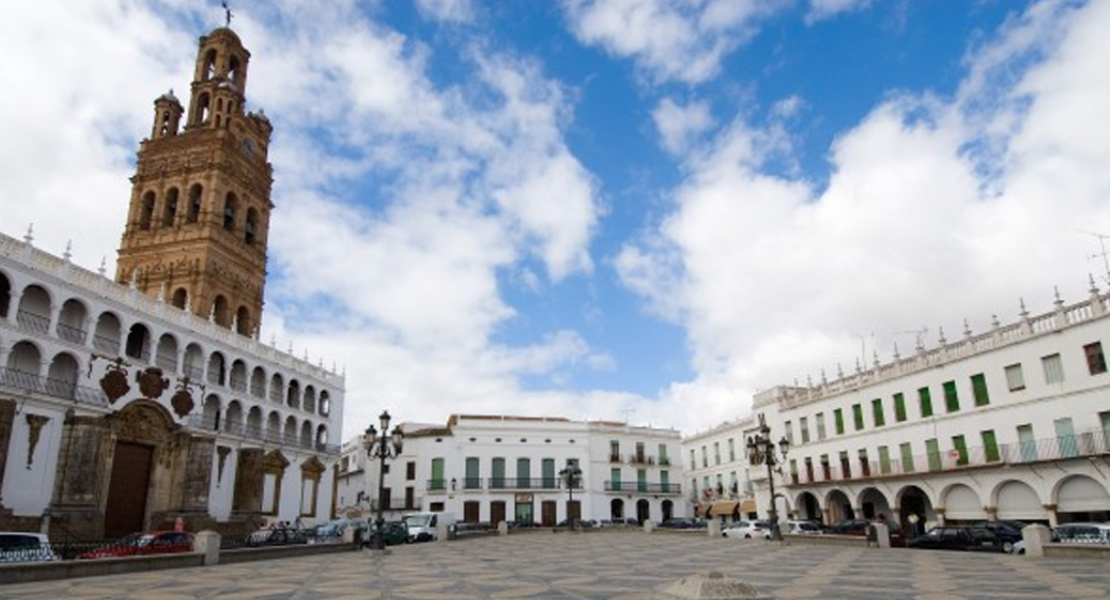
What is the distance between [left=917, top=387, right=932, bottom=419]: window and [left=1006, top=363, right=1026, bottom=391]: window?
4.70 metres

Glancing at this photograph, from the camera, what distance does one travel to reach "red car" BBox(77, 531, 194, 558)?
67.0ft

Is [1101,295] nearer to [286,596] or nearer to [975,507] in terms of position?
[975,507]

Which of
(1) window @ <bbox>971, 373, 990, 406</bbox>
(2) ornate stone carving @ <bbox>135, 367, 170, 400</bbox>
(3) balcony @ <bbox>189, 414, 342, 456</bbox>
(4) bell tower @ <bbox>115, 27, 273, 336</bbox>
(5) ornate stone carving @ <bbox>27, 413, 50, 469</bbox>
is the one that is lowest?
(5) ornate stone carving @ <bbox>27, 413, 50, 469</bbox>

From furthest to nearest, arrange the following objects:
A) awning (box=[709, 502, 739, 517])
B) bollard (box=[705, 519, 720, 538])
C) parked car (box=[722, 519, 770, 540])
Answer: awning (box=[709, 502, 739, 517]) < bollard (box=[705, 519, 720, 538]) < parked car (box=[722, 519, 770, 540])

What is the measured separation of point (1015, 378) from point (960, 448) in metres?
4.68

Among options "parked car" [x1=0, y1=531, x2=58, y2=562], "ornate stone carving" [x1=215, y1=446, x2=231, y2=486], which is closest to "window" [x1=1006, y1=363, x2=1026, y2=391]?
"parked car" [x1=0, y1=531, x2=58, y2=562]

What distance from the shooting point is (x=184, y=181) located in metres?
48.2

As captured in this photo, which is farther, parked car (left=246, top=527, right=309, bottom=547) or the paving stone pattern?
parked car (left=246, top=527, right=309, bottom=547)

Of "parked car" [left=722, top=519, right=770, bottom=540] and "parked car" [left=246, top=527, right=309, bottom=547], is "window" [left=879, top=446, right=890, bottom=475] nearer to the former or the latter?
"parked car" [left=722, top=519, right=770, bottom=540]

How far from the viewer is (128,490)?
3303 centimetres

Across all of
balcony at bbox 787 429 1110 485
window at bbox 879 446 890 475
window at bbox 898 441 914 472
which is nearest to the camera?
balcony at bbox 787 429 1110 485

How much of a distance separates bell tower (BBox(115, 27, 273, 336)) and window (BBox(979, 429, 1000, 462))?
42106 mm

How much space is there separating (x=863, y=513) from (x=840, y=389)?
7.36 m

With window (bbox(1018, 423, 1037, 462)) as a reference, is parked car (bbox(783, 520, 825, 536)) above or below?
below
